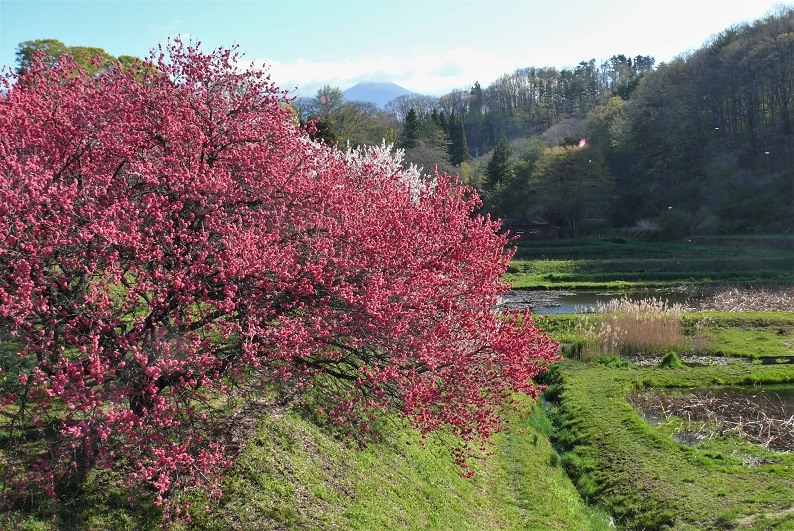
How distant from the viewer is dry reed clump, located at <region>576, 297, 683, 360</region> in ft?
80.5

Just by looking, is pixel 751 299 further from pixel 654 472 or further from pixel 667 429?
pixel 654 472

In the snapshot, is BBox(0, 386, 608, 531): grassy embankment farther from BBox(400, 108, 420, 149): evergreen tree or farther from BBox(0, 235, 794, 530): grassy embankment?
BBox(400, 108, 420, 149): evergreen tree

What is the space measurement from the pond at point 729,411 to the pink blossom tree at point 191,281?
384 inches

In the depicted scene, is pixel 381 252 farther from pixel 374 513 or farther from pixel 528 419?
pixel 528 419

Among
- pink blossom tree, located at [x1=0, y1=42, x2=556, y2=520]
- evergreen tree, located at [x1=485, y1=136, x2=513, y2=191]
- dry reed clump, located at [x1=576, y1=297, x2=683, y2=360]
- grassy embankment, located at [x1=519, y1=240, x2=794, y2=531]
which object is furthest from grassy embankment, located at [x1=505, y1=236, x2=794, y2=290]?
pink blossom tree, located at [x1=0, y1=42, x2=556, y2=520]

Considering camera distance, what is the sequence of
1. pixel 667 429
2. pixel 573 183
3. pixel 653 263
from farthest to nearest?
pixel 573 183 → pixel 653 263 → pixel 667 429

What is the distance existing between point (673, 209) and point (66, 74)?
228 ft

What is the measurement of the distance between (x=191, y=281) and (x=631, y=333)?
2233 centimetres

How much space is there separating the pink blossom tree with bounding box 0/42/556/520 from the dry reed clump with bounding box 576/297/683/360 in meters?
15.5

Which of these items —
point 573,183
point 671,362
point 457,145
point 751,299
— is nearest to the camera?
point 671,362

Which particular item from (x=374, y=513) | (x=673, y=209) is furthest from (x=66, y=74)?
(x=673, y=209)

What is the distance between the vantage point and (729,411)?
18.4 meters

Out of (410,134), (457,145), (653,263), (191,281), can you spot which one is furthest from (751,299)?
(457,145)

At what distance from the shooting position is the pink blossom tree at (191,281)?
636 centimetres
